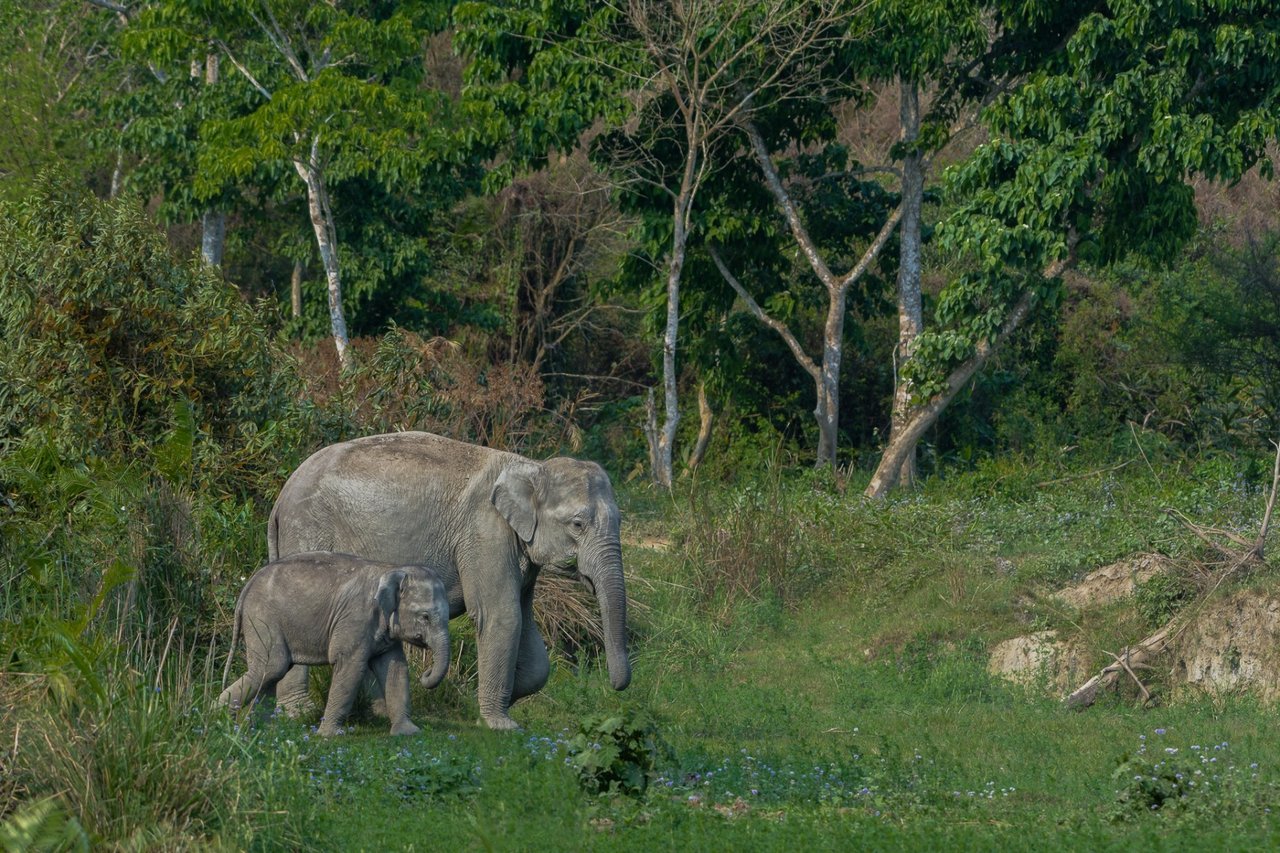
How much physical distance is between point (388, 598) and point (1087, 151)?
12.2 m

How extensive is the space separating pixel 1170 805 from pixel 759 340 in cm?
1693

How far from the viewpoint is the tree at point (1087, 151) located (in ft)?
Result: 62.8

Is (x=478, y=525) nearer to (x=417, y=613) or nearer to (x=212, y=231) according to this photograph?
(x=417, y=613)

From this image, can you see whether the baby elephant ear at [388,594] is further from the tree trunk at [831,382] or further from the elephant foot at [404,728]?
the tree trunk at [831,382]

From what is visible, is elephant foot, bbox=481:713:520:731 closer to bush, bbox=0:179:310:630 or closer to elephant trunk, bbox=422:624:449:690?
elephant trunk, bbox=422:624:449:690

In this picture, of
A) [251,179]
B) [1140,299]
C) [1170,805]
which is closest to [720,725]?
[1170,805]

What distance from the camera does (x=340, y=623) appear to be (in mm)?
9664

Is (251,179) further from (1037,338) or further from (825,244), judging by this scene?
(1037,338)

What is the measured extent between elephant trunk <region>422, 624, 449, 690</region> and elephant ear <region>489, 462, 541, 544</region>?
2.75 ft

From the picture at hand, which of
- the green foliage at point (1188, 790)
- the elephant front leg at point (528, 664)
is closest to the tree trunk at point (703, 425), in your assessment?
the elephant front leg at point (528, 664)

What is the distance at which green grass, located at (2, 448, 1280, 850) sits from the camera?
300 inches

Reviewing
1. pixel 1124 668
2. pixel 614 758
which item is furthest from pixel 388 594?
pixel 1124 668

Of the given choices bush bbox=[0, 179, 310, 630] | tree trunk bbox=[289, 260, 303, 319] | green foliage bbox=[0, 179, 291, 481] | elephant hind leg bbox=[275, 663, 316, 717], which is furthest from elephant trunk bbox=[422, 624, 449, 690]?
tree trunk bbox=[289, 260, 303, 319]

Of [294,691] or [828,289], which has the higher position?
[828,289]
